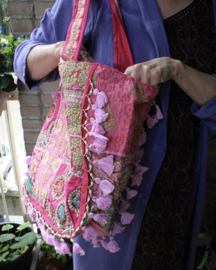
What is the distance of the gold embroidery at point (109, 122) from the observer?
A: 458 millimetres

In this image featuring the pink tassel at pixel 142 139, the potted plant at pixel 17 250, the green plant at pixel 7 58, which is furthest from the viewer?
the potted plant at pixel 17 250

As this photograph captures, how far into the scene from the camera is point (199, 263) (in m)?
1.31

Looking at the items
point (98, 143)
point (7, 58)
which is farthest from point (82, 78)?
point (7, 58)

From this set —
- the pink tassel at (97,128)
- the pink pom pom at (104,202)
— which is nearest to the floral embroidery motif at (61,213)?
the pink pom pom at (104,202)

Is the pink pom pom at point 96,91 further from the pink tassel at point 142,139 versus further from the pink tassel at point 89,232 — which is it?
the pink tassel at point 89,232

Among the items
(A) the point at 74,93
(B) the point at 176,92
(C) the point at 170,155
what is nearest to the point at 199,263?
(C) the point at 170,155

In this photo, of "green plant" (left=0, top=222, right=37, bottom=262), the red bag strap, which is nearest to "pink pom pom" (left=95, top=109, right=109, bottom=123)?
the red bag strap

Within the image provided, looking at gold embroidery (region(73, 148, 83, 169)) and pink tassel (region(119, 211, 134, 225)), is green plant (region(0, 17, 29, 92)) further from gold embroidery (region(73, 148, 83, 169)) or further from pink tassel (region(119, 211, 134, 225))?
pink tassel (region(119, 211, 134, 225))

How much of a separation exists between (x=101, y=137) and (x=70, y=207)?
20cm

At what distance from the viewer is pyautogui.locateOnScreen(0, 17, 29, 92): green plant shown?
3.07 ft

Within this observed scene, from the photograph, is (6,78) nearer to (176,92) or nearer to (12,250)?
(176,92)

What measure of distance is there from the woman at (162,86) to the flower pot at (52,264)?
64cm

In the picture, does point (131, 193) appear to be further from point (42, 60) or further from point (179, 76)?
point (42, 60)

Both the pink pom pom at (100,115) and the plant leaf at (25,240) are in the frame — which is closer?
the pink pom pom at (100,115)
